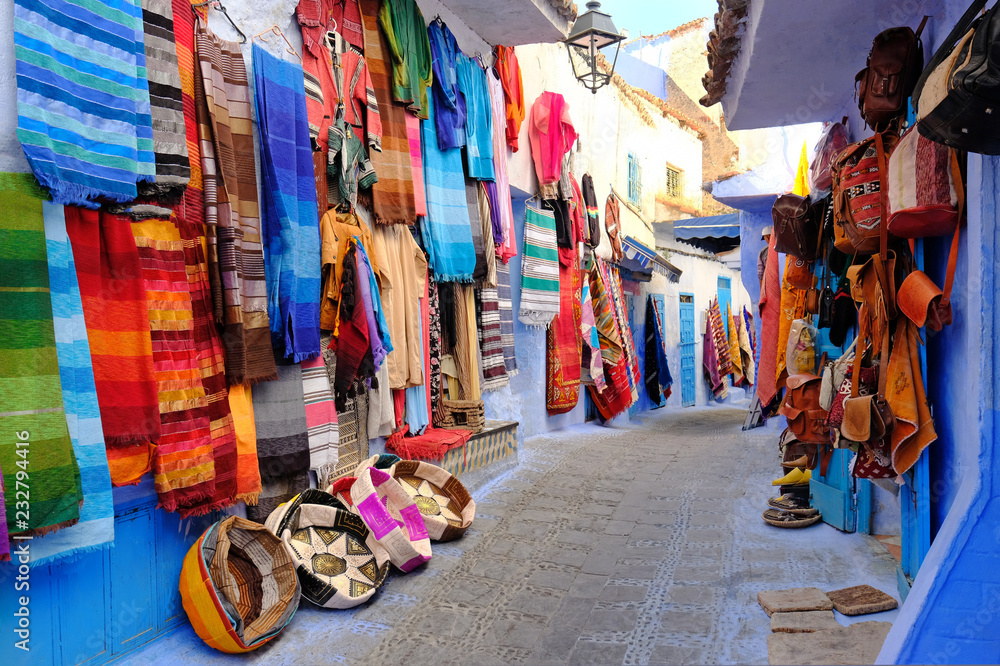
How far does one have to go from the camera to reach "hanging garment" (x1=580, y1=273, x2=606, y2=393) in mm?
7949

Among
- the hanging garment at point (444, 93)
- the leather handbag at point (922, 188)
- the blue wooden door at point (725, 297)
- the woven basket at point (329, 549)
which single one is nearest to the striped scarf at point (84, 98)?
the woven basket at point (329, 549)

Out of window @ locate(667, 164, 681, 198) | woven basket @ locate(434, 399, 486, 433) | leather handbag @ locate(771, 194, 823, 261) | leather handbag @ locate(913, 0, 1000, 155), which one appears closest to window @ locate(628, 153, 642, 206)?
window @ locate(667, 164, 681, 198)

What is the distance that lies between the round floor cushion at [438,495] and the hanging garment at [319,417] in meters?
0.56

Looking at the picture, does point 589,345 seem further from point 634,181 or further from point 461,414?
point 634,181

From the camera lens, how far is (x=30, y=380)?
220 cm

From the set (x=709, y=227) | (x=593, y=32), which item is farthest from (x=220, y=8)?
(x=709, y=227)

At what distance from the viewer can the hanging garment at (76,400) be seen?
229cm

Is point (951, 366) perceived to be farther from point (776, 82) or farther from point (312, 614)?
point (312, 614)

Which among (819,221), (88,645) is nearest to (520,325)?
(819,221)

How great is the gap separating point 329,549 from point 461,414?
6.99 feet

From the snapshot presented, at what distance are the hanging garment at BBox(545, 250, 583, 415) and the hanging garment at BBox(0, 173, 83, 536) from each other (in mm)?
5637

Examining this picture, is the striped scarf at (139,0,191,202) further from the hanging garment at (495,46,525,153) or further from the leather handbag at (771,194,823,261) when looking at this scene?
the hanging garment at (495,46,525,153)

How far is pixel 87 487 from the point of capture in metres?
2.33

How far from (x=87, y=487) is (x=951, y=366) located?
3236mm
